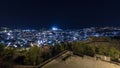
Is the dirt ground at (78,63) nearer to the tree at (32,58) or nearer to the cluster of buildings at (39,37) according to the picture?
the tree at (32,58)

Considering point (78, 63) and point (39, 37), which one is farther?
point (39, 37)

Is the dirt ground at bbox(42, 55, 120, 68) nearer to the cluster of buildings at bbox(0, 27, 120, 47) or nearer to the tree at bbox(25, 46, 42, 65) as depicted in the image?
the tree at bbox(25, 46, 42, 65)

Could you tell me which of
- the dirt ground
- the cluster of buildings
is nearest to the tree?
the dirt ground

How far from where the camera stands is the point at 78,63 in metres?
15.1

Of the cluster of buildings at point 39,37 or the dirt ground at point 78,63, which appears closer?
the dirt ground at point 78,63

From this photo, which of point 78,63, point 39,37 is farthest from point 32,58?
point 39,37

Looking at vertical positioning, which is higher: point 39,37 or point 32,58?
point 32,58

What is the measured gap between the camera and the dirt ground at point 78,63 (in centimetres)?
1472

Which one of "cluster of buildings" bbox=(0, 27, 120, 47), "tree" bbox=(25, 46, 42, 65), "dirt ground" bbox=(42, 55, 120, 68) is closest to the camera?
"dirt ground" bbox=(42, 55, 120, 68)

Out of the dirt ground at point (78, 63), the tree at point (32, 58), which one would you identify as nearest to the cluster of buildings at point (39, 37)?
the tree at point (32, 58)

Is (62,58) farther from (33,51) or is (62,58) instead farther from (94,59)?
(33,51)

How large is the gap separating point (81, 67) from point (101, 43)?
77.5ft

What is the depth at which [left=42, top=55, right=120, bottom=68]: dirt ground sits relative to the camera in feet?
48.3

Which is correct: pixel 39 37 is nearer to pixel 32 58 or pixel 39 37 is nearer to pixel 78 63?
pixel 32 58
